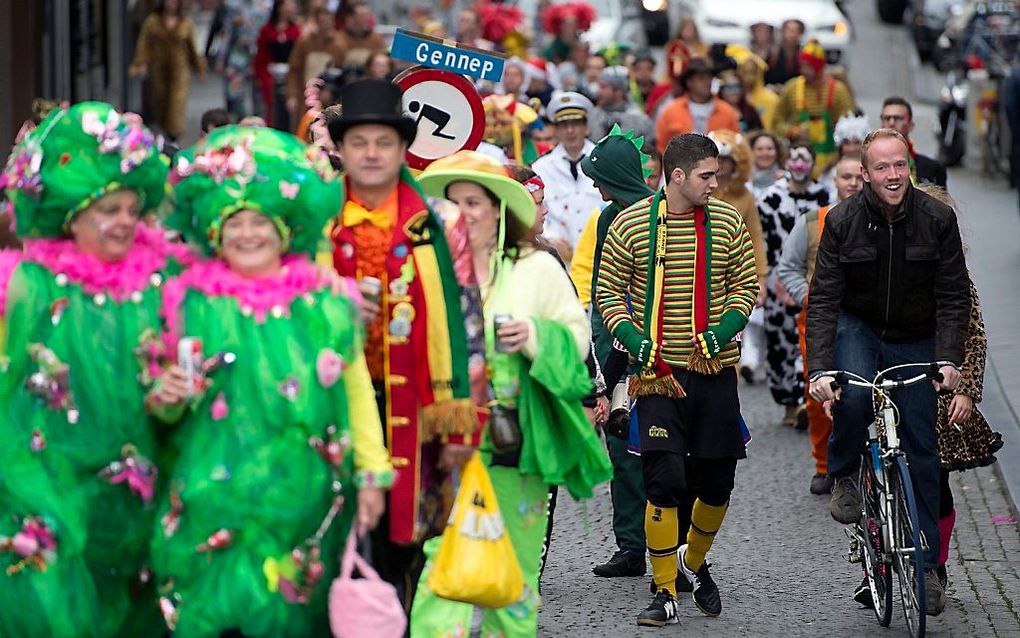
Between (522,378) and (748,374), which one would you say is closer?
(522,378)

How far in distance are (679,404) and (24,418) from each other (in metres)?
3.23

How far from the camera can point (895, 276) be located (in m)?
8.15

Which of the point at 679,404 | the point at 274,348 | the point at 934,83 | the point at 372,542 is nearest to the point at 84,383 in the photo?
the point at 274,348

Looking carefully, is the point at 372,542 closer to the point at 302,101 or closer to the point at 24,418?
the point at 24,418

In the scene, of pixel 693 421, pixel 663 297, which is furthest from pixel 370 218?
pixel 693 421

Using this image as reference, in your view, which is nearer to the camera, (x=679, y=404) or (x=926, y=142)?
(x=679, y=404)

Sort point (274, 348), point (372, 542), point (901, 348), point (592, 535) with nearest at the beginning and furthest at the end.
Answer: point (274, 348) → point (372, 542) → point (901, 348) → point (592, 535)

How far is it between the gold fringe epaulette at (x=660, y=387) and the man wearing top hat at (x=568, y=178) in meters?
4.07

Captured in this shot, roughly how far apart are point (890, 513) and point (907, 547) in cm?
19

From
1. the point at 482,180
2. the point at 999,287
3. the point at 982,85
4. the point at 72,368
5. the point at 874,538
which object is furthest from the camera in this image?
the point at 982,85

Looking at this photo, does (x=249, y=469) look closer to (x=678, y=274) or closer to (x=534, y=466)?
(x=534, y=466)

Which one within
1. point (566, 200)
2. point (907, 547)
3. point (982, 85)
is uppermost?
point (982, 85)

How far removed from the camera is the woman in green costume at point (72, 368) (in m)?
5.90

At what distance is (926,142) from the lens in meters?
28.5
